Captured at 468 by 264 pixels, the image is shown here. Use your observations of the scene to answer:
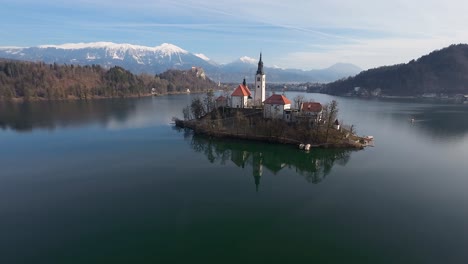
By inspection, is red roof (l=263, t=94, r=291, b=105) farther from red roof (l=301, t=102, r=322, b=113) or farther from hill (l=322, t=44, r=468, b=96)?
hill (l=322, t=44, r=468, b=96)

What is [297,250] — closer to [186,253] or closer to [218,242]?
[218,242]

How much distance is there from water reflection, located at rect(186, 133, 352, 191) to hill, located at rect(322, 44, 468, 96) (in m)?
83.5

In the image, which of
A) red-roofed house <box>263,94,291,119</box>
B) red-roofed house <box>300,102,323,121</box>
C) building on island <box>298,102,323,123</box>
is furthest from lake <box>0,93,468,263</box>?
red-roofed house <box>263,94,291,119</box>

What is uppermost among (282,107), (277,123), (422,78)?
(422,78)

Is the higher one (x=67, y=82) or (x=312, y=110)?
(x=67, y=82)

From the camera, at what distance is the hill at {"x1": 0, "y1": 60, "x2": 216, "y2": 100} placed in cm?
7382

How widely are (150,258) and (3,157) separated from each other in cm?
1950

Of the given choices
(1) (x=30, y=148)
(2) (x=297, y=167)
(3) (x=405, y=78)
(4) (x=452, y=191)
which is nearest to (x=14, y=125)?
(1) (x=30, y=148)

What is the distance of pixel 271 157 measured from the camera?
24.4 m

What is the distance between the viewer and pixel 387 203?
15648 millimetres

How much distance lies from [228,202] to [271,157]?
9474 millimetres

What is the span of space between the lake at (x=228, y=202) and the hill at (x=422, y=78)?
79075 millimetres

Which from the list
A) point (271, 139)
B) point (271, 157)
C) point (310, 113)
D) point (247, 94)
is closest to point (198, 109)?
point (247, 94)

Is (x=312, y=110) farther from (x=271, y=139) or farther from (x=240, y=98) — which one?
(x=240, y=98)
